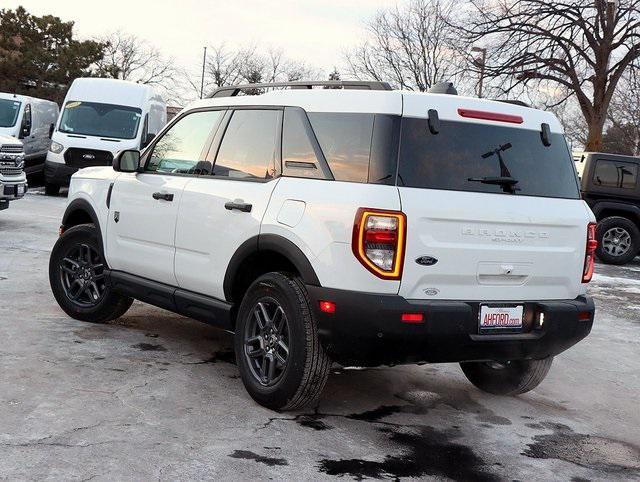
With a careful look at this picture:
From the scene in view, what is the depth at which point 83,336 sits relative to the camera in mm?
6121

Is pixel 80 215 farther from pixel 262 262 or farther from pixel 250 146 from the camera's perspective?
pixel 262 262

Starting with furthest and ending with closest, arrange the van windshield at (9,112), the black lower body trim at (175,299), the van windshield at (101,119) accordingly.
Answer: the van windshield at (9,112) < the van windshield at (101,119) < the black lower body trim at (175,299)

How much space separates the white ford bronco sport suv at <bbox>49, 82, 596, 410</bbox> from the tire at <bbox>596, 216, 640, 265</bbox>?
1035 centimetres

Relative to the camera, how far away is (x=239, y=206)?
495cm

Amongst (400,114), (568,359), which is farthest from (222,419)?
(568,359)

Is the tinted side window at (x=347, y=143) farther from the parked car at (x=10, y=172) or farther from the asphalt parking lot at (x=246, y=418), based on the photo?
the parked car at (x=10, y=172)

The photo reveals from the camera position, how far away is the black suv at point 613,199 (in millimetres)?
15023

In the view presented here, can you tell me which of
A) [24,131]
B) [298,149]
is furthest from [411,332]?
[24,131]

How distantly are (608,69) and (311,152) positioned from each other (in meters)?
26.0

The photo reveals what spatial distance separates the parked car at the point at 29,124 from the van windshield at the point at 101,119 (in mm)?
1502

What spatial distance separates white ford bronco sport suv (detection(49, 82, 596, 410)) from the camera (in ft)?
13.9

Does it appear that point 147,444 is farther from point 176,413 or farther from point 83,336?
point 83,336

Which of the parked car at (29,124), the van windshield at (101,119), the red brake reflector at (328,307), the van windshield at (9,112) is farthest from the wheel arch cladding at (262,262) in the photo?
the van windshield at (9,112)

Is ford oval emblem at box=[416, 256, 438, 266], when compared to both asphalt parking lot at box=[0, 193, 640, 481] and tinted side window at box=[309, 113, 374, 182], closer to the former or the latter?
tinted side window at box=[309, 113, 374, 182]
